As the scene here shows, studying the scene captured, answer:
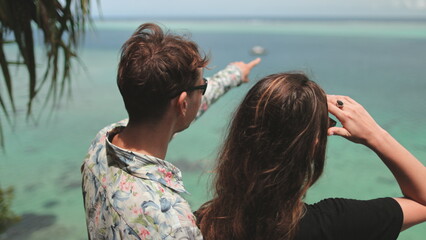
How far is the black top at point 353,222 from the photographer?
1.09m

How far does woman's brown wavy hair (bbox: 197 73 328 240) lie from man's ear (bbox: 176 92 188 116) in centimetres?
18

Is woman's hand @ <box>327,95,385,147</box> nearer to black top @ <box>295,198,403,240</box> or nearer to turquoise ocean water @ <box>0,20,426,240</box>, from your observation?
black top @ <box>295,198,403,240</box>

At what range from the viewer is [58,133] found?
6.16 m

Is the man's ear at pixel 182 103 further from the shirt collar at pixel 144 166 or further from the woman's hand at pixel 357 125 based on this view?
the woman's hand at pixel 357 125

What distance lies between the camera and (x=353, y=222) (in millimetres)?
1096

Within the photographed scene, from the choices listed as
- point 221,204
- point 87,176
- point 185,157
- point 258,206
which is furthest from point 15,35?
point 185,157

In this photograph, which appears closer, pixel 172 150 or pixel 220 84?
pixel 220 84

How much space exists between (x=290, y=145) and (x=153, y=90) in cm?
43

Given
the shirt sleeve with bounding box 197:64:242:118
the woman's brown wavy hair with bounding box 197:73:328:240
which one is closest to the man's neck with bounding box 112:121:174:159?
the woman's brown wavy hair with bounding box 197:73:328:240

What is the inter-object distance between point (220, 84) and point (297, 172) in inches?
35.8

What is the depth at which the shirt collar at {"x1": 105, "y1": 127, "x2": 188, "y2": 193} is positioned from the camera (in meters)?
1.08

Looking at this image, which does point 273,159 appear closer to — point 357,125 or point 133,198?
point 357,125

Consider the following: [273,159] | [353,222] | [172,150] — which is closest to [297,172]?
[273,159]

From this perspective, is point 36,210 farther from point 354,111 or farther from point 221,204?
point 354,111
